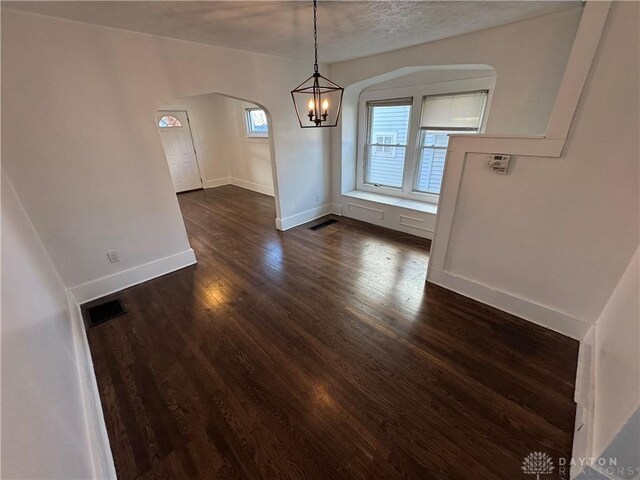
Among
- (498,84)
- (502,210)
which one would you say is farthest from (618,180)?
(498,84)

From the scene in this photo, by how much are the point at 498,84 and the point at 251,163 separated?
5.26 m

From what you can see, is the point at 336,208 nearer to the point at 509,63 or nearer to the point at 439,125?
the point at 439,125

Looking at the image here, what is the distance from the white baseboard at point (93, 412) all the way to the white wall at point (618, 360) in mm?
2309

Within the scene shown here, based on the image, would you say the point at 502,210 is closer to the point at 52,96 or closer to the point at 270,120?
the point at 270,120

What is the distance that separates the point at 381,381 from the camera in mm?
1773

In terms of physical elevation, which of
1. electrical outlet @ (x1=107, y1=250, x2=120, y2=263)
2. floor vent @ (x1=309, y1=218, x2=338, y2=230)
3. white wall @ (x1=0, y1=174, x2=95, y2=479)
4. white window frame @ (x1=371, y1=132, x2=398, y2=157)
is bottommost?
floor vent @ (x1=309, y1=218, x2=338, y2=230)

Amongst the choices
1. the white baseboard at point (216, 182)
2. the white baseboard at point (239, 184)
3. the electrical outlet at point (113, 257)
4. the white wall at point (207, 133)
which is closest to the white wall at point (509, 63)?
the white baseboard at point (239, 184)

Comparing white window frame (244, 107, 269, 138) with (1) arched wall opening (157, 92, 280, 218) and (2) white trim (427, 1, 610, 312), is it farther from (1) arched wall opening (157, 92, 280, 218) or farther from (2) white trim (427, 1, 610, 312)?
(2) white trim (427, 1, 610, 312)

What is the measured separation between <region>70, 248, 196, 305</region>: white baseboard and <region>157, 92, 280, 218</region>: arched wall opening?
10.3ft

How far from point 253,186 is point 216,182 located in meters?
1.26

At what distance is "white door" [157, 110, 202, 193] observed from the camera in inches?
237

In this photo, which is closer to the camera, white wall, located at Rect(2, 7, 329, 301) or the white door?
white wall, located at Rect(2, 7, 329, 301)

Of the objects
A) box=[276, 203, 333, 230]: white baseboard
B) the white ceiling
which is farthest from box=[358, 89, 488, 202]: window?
the white ceiling

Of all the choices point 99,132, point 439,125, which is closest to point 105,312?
point 99,132
